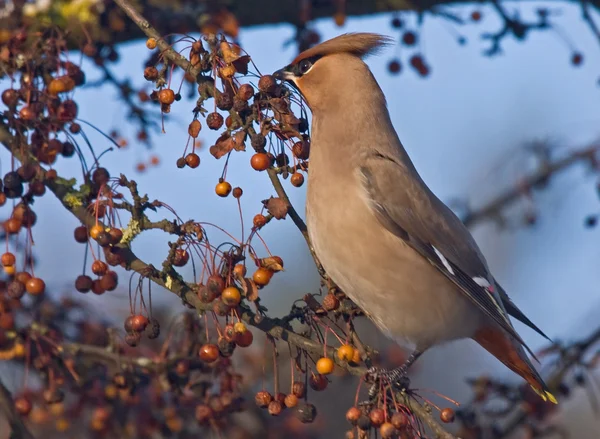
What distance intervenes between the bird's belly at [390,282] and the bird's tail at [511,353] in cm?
7

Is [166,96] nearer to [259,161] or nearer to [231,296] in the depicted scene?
[259,161]

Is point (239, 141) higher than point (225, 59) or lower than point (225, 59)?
lower

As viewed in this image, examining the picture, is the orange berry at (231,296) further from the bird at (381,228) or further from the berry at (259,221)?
the bird at (381,228)

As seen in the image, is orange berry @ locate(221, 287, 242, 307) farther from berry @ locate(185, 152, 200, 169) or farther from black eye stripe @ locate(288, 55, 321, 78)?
A: black eye stripe @ locate(288, 55, 321, 78)

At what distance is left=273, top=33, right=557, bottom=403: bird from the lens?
3238 mm

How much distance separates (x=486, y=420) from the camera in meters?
3.99

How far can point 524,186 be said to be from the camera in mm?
4977

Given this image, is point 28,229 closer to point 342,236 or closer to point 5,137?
point 5,137

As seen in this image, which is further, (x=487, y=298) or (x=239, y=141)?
(x=487, y=298)

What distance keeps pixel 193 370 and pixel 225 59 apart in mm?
1102

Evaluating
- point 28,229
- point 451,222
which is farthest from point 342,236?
point 28,229

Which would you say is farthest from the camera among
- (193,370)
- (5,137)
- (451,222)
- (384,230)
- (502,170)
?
(502,170)

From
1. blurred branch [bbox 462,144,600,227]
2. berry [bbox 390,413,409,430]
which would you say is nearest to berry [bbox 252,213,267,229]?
berry [bbox 390,413,409,430]

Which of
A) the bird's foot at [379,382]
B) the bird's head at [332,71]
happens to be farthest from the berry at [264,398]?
the bird's head at [332,71]
